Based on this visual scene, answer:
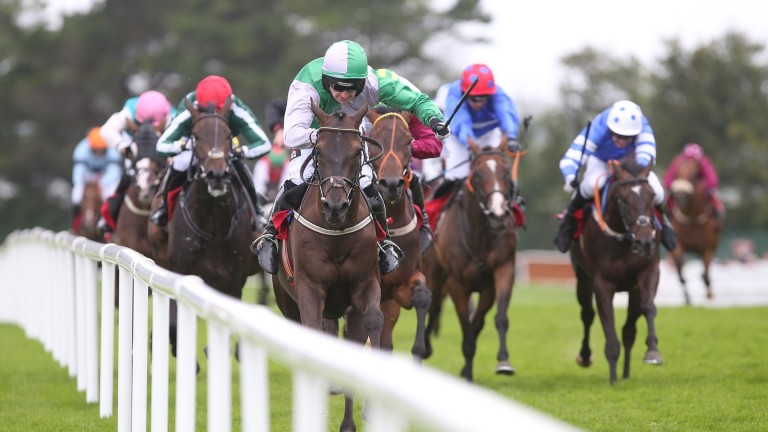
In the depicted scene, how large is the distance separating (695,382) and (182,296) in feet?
20.2

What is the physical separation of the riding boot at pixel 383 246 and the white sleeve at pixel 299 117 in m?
0.52

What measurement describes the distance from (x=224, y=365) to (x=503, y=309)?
6320 millimetres

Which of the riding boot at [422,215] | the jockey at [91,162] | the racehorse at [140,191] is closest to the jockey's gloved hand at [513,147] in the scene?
the riding boot at [422,215]

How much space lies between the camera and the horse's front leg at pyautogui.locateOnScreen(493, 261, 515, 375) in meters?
10.0

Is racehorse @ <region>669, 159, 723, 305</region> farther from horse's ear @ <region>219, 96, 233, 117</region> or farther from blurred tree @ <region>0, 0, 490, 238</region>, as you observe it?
blurred tree @ <region>0, 0, 490, 238</region>

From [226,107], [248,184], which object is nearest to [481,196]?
[248,184]

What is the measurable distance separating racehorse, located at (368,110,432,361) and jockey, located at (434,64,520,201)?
2557 millimetres

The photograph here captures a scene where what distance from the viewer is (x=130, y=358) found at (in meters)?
6.80

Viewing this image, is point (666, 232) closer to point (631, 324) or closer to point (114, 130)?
point (631, 324)

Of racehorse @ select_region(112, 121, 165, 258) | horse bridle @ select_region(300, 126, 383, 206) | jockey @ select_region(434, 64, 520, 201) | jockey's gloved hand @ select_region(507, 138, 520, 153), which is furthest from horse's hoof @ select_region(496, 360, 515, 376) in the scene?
racehorse @ select_region(112, 121, 165, 258)

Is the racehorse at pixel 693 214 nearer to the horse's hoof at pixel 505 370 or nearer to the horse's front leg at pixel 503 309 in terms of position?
the horse's front leg at pixel 503 309

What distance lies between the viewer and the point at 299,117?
24.1ft

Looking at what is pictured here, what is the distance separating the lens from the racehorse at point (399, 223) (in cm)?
803

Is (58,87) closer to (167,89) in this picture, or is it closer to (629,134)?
(167,89)
